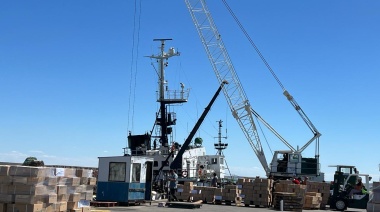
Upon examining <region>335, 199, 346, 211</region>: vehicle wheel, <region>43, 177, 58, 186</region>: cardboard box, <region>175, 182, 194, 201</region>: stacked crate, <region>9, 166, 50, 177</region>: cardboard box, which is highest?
<region>9, 166, 50, 177</region>: cardboard box

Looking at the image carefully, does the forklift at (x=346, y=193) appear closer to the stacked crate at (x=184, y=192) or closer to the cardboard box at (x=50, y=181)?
the stacked crate at (x=184, y=192)

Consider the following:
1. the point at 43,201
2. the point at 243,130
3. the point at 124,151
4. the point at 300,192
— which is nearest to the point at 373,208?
the point at 300,192

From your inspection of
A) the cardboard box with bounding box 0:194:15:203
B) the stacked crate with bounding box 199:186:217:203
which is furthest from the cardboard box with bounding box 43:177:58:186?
the stacked crate with bounding box 199:186:217:203

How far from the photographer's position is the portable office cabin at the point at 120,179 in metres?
23.8

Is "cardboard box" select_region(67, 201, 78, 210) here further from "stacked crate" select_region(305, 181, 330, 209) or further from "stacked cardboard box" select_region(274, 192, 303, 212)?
"stacked crate" select_region(305, 181, 330, 209)

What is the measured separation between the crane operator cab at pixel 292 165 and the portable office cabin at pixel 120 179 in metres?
18.2

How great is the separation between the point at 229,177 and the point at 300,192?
1340cm

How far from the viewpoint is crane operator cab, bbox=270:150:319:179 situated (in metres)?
39.5

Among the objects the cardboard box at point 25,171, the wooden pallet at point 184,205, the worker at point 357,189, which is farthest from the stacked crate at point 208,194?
the cardboard box at point 25,171

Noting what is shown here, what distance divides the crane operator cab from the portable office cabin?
18.2 metres

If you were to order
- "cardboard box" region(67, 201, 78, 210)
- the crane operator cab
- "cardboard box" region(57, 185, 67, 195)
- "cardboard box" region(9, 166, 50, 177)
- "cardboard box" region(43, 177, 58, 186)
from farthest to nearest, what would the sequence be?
the crane operator cab
"cardboard box" region(67, 201, 78, 210)
"cardboard box" region(57, 185, 67, 195)
"cardboard box" region(43, 177, 58, 186)
"cardboard box" region(9, 166, 50, 177)

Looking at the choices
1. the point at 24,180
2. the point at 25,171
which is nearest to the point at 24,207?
the point at 24,180

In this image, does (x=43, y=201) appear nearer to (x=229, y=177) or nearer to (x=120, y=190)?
(x=120, y=190)

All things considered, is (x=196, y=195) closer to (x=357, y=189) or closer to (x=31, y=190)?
(x=357, y=189)
